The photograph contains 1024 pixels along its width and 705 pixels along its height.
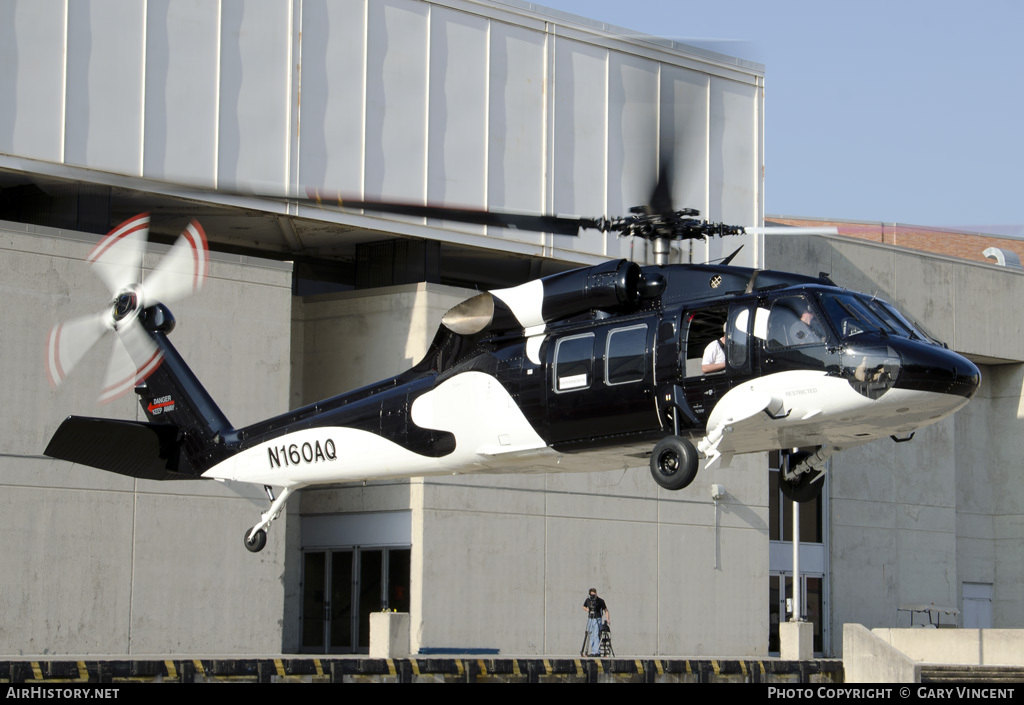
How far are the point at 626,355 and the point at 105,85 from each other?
16.6 meters

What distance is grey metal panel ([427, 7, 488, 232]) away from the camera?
106ft

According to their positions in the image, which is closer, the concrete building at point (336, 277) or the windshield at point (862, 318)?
the windshield at point (862, 318)

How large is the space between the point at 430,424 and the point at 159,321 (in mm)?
5911

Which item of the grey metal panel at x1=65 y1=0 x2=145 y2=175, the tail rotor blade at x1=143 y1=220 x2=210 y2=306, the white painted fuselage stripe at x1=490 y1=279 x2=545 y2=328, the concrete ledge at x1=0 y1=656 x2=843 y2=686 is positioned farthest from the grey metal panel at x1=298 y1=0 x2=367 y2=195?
the white painted fuselage stripe at x1=490 y1=279 x2=545 y2=328

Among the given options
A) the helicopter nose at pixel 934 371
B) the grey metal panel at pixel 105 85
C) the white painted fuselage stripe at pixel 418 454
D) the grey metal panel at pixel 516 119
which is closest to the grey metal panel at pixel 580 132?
the grey metal panel at pixel 516 119

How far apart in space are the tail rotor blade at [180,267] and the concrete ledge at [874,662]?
14.4 m

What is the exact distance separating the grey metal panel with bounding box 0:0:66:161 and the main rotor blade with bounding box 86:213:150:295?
7296 millimetres

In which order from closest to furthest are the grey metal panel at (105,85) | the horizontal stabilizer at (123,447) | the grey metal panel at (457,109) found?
the horizontal stabilizer at (123,447)
the grey metal panel at (105,85)
the grey metal panel at (457,109)

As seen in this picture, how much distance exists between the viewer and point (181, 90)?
29.0m

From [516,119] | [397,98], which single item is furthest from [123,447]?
[516,119]

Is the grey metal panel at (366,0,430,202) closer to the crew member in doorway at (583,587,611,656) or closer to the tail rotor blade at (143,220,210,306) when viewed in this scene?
the crew member in doorway at (583,587,611,656)

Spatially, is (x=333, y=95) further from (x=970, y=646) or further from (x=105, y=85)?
(x=970, y=646)

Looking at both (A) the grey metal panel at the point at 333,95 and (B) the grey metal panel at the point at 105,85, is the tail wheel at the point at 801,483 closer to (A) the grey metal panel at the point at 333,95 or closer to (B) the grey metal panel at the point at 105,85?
(A) the grey metal panel at the point at 333,95

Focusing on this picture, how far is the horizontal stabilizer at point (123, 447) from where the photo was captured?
1956 centimetres
